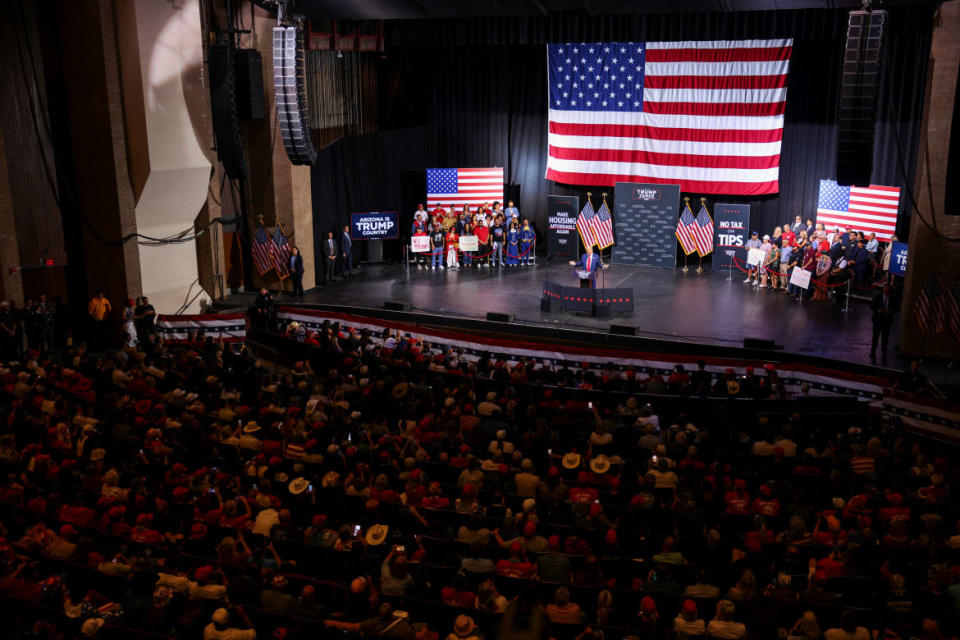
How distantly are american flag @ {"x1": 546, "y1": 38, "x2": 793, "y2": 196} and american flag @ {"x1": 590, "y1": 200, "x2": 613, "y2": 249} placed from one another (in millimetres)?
1377

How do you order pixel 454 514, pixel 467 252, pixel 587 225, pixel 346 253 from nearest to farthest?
pixel 454 514 < pixel 346 253 < pixel 467 252 < pixel 587 225

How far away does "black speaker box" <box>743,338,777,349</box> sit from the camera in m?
16.2

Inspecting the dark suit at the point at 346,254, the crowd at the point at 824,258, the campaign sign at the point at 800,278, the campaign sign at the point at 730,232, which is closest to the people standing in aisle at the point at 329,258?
the dark suit at the point at 346,254

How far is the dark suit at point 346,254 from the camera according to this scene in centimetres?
2333

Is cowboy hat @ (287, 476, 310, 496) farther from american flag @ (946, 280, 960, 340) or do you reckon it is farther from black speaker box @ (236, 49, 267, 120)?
american flag @ (946, 280, 960, 340)

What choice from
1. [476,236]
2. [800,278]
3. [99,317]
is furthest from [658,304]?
[99,317]

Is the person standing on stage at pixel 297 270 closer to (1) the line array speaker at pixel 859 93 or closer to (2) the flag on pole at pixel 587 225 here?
(2) the flag on pole at pixel 587 225

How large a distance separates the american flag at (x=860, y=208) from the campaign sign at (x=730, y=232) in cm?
185

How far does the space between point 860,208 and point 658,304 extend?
18.2 feet

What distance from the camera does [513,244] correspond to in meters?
24.6

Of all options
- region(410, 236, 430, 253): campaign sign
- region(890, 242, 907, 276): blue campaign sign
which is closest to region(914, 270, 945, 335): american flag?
region(890, 242, 907, 276): blue campaign sign

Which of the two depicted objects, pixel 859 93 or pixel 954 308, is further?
pixel 954 308

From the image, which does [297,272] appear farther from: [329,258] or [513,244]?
[513,244]

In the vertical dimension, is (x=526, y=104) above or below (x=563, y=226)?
above
